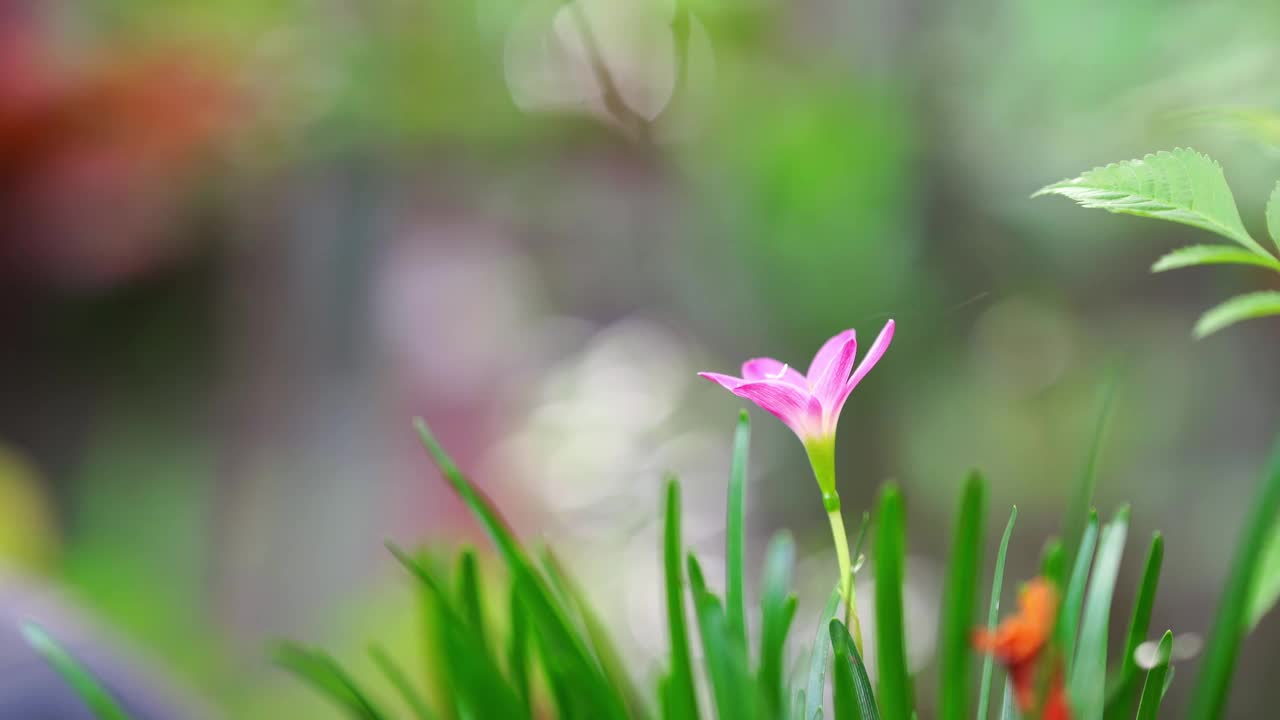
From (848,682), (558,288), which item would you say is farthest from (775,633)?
(558,288)

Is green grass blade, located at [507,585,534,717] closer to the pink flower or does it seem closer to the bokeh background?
the pink flower

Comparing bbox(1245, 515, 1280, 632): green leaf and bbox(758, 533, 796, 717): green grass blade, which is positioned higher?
bbox(758, 533, 796, 717): green grass blade

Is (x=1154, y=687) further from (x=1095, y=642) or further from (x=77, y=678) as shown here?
(x=77, y=678)

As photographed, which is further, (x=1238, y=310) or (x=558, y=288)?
(x=558, y=288)

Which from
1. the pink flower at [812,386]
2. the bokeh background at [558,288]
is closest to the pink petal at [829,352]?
the pink flower at [812,386]

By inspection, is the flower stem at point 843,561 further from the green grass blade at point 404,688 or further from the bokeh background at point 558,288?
the bokeh background at point 558,288

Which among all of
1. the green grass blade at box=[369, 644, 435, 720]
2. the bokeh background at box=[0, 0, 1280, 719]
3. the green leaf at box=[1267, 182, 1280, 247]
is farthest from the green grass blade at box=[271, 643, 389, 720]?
the bokeh background at box=[0, 0, 1280, 719]

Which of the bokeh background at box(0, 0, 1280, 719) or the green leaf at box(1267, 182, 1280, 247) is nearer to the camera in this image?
the green leaf at box(1267, 182, 1280, 247)
